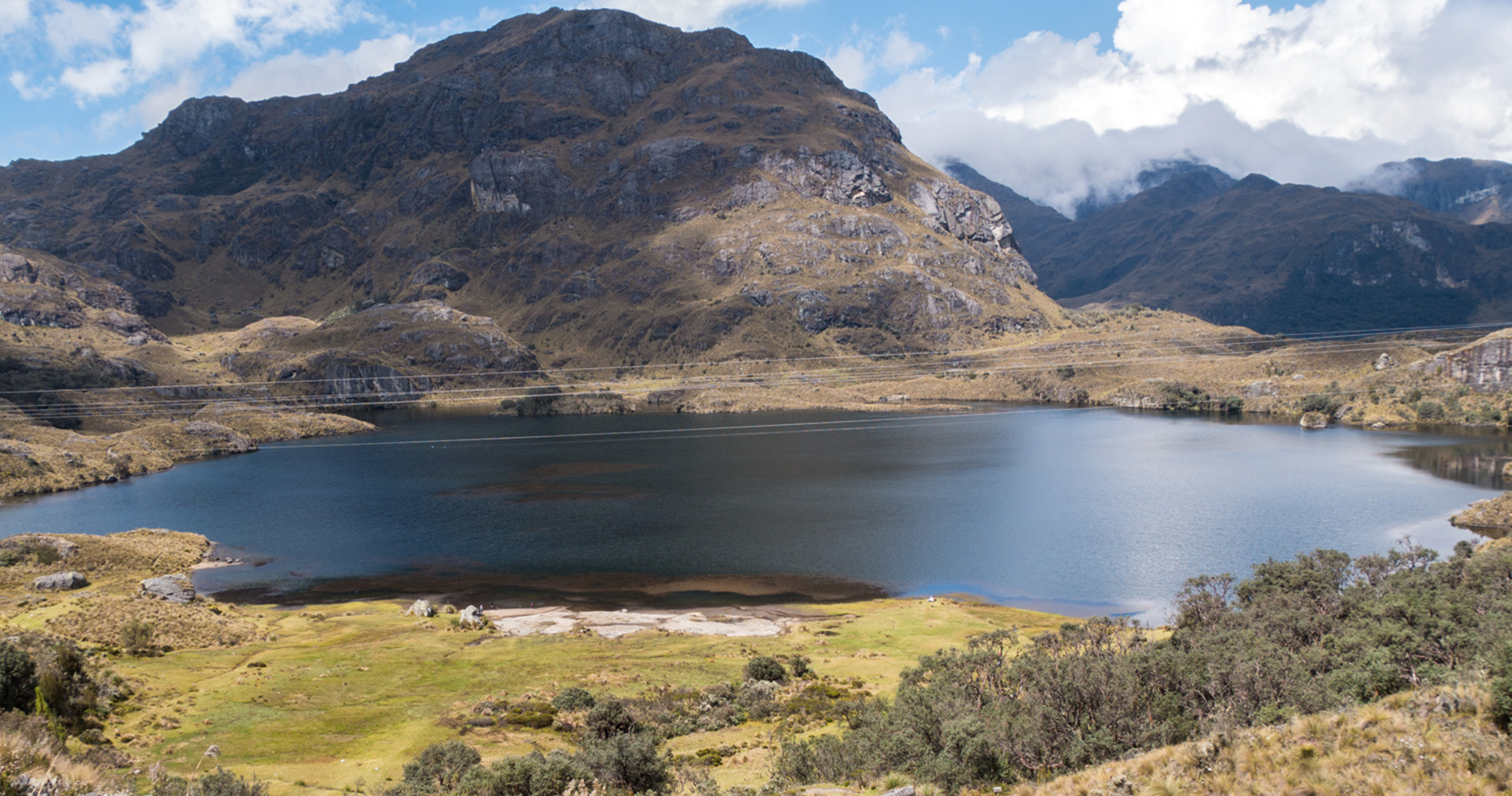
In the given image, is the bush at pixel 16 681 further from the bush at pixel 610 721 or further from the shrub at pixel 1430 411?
the shrub at pixel 1430 411

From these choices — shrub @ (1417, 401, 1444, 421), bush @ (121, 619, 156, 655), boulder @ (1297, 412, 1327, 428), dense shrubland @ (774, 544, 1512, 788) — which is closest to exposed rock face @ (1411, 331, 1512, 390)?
shrub @ (1417, 401, 1444, 421)

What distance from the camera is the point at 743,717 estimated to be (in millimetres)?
37781

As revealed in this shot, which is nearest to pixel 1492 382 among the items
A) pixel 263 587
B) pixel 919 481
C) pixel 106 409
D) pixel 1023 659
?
pixel 919 481

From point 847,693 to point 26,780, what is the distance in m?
32.1

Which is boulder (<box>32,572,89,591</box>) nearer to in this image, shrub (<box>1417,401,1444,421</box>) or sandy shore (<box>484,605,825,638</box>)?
sandy shore (<box>484,605,825,638</box>)

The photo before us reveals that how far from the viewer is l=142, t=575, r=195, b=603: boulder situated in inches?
2281

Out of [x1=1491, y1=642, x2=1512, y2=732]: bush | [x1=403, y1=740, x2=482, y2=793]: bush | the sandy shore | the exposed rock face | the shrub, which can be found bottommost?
the sandy shore

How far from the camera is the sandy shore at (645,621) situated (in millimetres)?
55688

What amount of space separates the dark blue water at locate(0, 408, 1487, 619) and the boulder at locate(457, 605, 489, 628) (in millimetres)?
15587

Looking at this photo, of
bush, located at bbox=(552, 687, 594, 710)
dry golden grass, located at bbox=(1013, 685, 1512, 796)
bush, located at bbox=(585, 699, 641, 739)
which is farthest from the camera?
bush, located at bbox=(552, 687, 594, 710)

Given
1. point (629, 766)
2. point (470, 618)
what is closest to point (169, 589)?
point (470, 618)

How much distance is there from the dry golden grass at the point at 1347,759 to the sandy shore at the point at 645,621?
1527 inches

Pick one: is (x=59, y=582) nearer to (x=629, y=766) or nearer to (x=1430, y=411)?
(x=629, y=766)

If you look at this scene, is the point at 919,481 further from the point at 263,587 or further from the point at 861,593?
the point at 263,587
